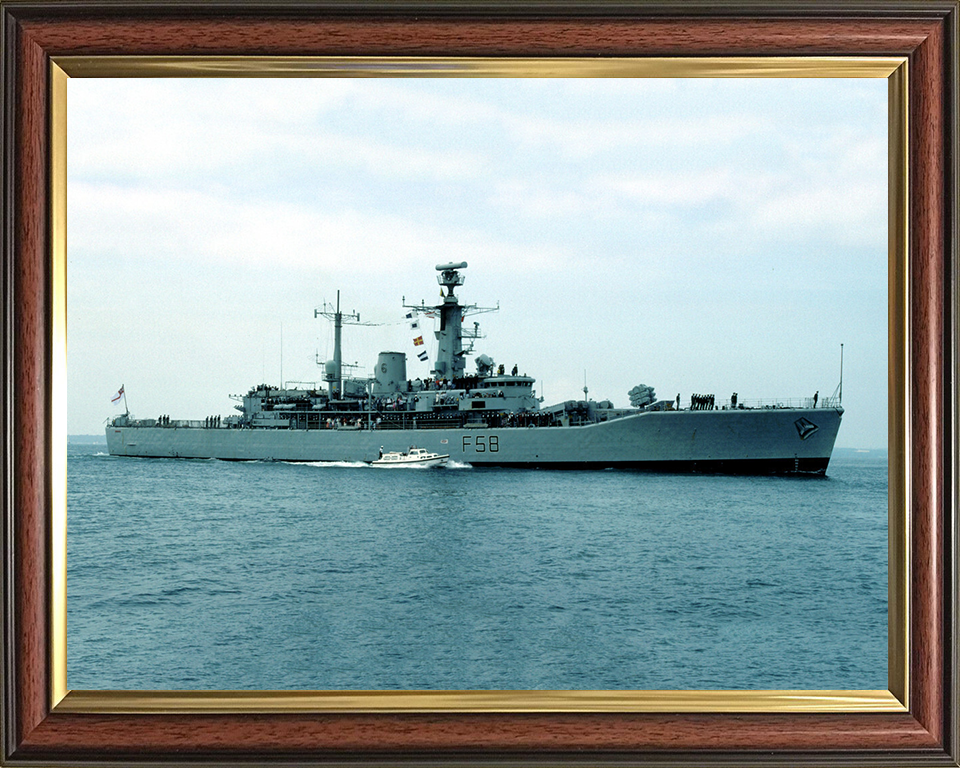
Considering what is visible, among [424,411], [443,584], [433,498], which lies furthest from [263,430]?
[443,584]

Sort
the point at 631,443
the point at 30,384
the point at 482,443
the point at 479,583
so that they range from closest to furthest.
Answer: the point at 30,384
the point at 479,583
the point at 631,443
the point at 482,443

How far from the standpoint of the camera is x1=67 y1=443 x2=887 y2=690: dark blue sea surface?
Answer: 538 cm

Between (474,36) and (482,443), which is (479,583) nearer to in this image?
(474,36)

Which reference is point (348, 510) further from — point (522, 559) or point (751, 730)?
point (751, 730)

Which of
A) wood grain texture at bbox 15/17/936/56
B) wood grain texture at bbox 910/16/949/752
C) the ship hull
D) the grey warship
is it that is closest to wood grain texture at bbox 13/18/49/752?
wood grain texture at bbox 15/17/936/56

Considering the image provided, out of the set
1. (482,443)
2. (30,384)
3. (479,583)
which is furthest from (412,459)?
(30,384)

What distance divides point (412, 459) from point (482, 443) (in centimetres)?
243

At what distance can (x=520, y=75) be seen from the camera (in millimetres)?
2105

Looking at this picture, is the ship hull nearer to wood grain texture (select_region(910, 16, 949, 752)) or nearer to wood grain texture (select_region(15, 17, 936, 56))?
wood grain texture (select_region(910, 16, 949, 752))

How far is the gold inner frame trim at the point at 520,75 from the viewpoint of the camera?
2.02 m

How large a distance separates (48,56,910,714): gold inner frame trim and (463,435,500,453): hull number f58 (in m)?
23.9

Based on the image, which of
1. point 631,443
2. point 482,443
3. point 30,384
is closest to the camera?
point 30,384

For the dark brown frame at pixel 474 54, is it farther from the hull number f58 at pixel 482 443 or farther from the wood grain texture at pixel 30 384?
the hull number f58 at pixel 482 443

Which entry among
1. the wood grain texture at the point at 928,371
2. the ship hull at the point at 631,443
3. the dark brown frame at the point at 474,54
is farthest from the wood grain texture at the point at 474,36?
the ship hull at the point at 631,443
